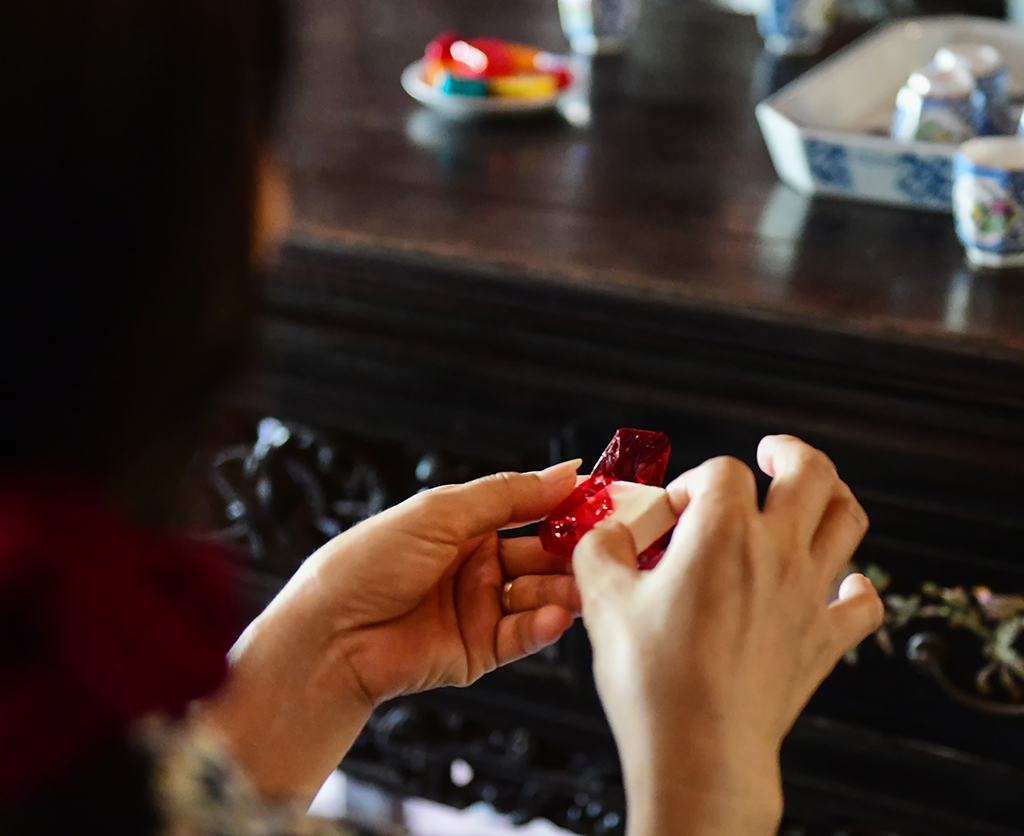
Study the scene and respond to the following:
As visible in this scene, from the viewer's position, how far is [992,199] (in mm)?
1003

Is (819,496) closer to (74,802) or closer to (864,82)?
(74,802)

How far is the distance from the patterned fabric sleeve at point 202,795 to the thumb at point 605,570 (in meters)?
0.18

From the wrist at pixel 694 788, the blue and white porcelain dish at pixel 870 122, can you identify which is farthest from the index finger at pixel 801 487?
the blue and white porcelain dish at pixel 870 122

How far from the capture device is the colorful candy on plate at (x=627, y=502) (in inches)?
28.4

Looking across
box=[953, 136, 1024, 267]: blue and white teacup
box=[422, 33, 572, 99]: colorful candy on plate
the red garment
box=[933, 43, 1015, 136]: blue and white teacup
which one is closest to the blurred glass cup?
box=[422, 33, 572, 99]: colorful candy on plate

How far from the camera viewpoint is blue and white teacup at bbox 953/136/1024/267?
100 cm

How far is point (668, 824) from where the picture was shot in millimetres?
585

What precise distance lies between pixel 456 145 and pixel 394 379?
332mm

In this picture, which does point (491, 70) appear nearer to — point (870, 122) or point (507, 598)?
point (870, 122)

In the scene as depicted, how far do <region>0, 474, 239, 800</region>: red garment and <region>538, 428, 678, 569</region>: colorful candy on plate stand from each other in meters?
0.34

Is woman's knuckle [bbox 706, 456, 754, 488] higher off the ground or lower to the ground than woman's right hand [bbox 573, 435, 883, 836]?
higher

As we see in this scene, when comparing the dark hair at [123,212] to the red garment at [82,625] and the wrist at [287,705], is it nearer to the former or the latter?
the red garment at [82,625]

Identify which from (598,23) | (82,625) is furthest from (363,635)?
(598,23)

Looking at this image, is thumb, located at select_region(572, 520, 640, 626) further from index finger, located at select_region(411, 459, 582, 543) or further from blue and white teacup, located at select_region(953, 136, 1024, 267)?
blue and white teacup, located at select_region(953, 136, 1024, 267)
